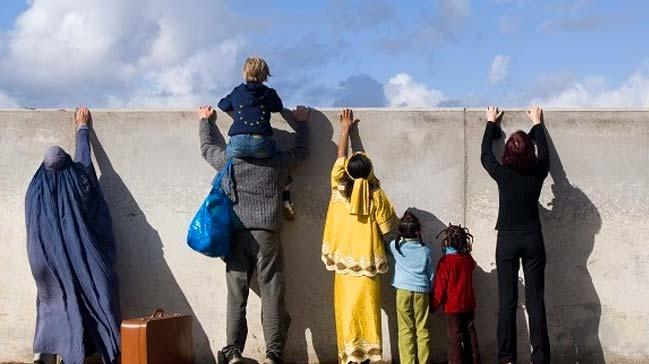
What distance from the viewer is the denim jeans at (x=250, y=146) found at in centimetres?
690

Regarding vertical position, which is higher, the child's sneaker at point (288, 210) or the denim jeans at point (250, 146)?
the denim jeans at point (250, 146)

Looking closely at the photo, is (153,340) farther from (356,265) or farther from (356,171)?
(356,171)

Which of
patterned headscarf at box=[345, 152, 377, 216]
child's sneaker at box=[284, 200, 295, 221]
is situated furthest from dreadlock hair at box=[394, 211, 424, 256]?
child's sneaker at box=[284, 200, 295, 221]

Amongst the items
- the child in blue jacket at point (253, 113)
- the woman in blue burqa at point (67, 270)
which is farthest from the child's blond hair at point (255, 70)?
the woman in blue burqa at point (67, 270)

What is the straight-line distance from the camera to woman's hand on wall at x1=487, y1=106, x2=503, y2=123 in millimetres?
7234

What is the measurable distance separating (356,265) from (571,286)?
68.7 inches

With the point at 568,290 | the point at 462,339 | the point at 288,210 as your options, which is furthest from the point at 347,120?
the point at 568,290

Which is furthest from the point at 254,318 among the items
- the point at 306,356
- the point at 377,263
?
the point at 377,263

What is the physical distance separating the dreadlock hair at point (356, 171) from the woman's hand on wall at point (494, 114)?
1.02 m

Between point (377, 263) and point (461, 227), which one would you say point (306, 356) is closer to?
point (377, 263)

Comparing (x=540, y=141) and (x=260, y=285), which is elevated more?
(x=540, y=141)

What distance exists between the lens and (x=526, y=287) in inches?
275

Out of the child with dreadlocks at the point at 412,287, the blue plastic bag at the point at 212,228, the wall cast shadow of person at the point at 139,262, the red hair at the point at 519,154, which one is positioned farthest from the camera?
the wall cast shadow of person at the point at 139,262

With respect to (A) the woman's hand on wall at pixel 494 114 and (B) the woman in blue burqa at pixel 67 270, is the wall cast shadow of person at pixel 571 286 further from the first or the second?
(B) the woman in blue burqa at pixel 67 270
